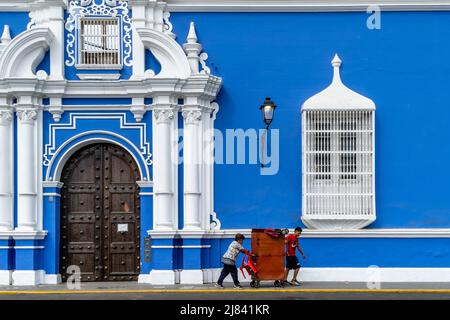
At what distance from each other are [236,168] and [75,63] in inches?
158

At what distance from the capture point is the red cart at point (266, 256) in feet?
64.8

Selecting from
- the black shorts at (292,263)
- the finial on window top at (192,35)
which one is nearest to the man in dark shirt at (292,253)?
the black shorts at (292,263)

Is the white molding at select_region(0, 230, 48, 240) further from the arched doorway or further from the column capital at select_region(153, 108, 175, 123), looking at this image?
the column capital at select_region(153, 108, 175, 123)

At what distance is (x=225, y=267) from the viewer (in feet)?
64.9

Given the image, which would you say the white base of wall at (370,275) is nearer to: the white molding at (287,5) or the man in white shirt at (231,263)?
the man in white shirt at (231,263)

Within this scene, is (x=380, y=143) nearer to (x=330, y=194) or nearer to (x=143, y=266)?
(x=330, y=194)

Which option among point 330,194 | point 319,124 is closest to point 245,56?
point 319,124

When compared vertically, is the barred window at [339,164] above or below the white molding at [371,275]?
above

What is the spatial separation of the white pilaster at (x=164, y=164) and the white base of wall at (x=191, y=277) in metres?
0.95

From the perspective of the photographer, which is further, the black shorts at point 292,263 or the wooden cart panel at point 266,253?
the black shorts at point 292,263

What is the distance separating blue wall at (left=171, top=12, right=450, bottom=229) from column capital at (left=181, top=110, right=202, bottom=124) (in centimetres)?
62
